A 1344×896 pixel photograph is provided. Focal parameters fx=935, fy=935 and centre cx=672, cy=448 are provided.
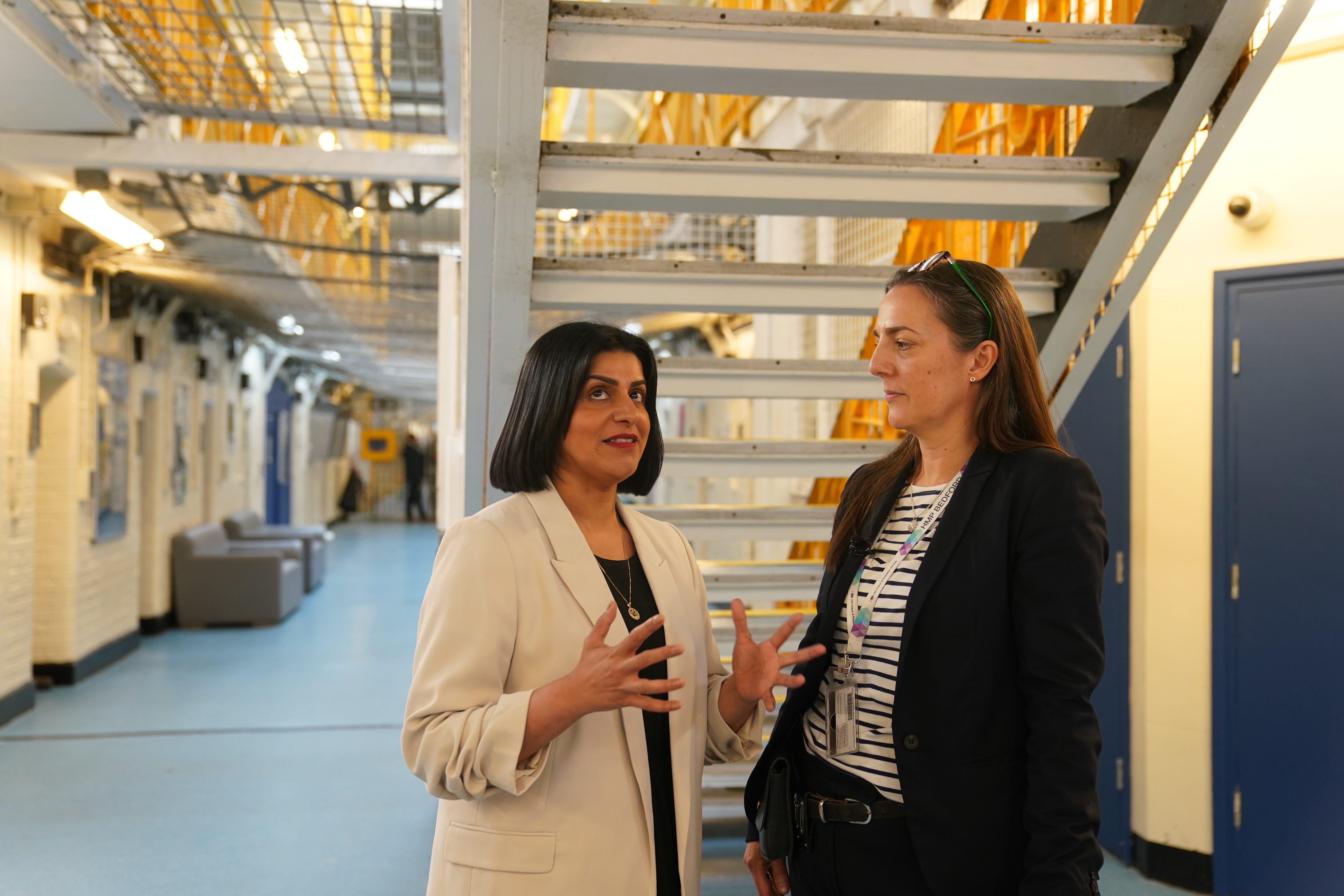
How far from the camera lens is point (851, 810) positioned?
1.54m

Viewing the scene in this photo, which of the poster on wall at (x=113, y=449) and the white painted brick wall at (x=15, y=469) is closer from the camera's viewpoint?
the white painted brick wall at (x=15, y=469)

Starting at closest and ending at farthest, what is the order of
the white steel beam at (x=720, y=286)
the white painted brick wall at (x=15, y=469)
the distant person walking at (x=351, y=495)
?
the white steel beam at (x=720, y=286) < the white painted brick wall at (x=15, y=469) < the distant person walking at (x=351, y=495)

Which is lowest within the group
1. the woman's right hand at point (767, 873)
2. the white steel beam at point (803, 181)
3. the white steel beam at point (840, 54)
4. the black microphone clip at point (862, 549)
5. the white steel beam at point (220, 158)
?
the woman's right hand at point (767, 873)

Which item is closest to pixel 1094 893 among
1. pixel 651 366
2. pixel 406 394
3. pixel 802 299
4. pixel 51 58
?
pixel 651 366

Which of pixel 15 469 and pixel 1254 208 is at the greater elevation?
pixel 1254 208

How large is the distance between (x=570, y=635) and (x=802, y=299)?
135 cm

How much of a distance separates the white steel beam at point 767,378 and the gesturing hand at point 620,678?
1367mm

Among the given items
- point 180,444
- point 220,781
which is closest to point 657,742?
point 220,781

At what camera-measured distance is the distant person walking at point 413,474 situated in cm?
2248

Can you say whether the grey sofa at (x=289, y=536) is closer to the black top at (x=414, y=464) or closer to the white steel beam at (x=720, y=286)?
the black top at (x=414, y=464)

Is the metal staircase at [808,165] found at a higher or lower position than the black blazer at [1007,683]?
higher

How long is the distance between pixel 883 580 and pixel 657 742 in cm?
48

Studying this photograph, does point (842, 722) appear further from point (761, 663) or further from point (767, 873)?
point (767, 873)

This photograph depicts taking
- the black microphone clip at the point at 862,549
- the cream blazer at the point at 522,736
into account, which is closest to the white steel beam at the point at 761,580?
the black microphone clip at the point at 862,549
